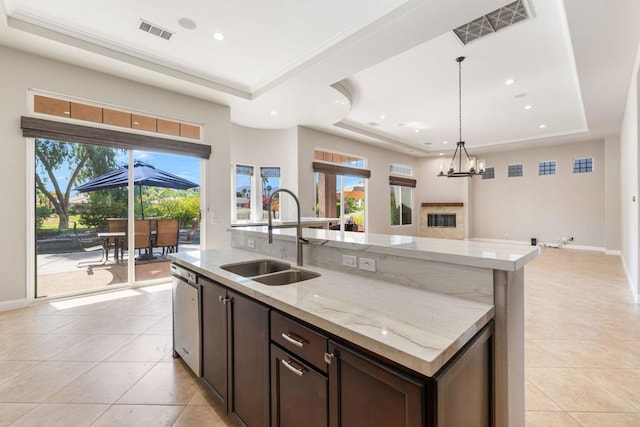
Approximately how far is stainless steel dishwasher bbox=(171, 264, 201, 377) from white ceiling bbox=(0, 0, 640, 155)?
269cm

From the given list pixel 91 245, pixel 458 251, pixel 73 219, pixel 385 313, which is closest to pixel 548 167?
pixel 458 251

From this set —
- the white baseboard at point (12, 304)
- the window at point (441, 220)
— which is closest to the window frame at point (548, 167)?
the window at point (441, 220)

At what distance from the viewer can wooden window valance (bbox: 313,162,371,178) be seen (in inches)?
278

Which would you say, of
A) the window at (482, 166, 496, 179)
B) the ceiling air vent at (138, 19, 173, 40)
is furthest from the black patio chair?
the window at (482, 166, 496, 179)

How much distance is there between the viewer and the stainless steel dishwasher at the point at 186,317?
2008mm

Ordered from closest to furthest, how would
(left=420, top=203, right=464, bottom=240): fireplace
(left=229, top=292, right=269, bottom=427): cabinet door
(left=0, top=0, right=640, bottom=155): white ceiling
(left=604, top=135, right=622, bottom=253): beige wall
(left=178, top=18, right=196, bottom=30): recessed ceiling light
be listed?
(left=229, top=292, right=269, bottom=427): cabinet door < (left=0, top=0, right=640, bottom=155): white ceiling < (left=178, top=18, right=196, bottom=30): recessed ceiling light < (left=604, top=135, right=622, bottom=253): beige wall < (left=420, top=203, right=464, bottom=240): fireplace

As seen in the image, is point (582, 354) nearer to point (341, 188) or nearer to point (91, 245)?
point (91, 245)

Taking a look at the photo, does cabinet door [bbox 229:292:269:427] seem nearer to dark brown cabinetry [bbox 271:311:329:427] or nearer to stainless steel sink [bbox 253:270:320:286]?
dark brown cabinetry [bbox 271:311:329:427]

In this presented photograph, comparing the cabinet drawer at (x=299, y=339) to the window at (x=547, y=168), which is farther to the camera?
the window at (x=547, y=168)

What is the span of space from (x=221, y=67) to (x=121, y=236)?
295 centimetres

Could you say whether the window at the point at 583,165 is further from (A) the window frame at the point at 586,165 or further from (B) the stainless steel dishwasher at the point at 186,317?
(B) the stainless steel dishwasher at the point at 186,317

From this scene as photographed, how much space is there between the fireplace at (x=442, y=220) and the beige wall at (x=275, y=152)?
19.8ft

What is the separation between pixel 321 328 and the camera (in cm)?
112

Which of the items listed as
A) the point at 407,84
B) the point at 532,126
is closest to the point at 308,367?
the point at 407,84
